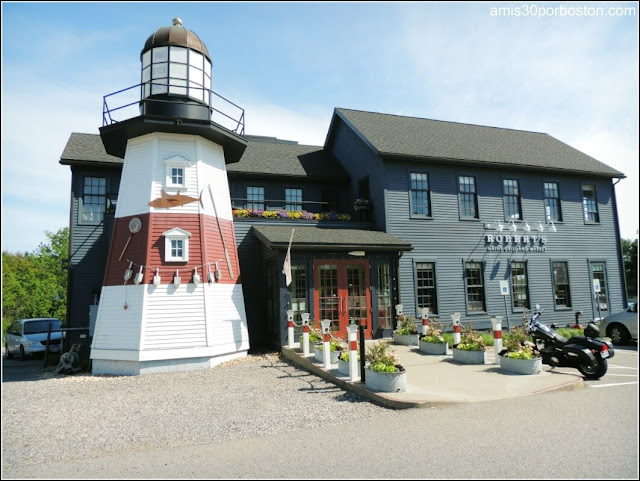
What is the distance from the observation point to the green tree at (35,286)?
1396 inches

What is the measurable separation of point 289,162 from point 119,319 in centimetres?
1026

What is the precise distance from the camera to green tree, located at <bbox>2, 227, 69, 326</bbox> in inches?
1396

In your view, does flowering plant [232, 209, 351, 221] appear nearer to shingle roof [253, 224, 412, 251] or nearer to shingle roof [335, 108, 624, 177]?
shingle roof [253, 224, 412, 251]

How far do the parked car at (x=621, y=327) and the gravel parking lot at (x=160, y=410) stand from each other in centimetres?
1224

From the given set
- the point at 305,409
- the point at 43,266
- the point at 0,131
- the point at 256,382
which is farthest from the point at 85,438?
the point at 43,266

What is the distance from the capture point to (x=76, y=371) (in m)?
13.5

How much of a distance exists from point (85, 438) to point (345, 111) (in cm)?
1697

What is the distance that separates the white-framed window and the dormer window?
4.86 feet

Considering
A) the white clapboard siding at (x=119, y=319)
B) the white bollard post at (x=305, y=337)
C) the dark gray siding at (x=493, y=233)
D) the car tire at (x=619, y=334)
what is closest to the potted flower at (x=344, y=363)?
the white bollard post at (x=305, y=337)

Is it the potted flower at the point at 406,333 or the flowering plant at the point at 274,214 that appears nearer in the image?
the potted flower at the point at 406,333

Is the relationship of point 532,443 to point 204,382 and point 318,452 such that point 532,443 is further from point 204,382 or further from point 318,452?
point 204,382

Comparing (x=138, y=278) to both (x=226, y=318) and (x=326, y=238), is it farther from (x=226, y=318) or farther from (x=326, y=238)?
(x=326, y=238)

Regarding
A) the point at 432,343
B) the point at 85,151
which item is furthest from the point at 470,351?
the point at 85,151

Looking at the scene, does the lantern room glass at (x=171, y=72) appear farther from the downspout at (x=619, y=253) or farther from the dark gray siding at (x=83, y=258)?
the downspout at (x=619, y=253)
